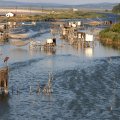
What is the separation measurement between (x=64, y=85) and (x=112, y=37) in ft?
109

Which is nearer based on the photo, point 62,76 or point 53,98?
point 53,98

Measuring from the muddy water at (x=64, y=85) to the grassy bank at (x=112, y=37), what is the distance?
8.11 meters

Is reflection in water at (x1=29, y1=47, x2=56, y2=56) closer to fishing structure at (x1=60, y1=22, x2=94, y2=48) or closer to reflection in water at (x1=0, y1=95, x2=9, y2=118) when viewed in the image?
fishing structure at (x1=60, y1=22, x2=94, y2=48)

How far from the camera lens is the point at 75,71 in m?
46.8

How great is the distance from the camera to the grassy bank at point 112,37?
70125 millimetres

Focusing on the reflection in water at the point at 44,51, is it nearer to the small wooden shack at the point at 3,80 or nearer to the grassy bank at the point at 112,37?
the grassy bank at the point at 112,37

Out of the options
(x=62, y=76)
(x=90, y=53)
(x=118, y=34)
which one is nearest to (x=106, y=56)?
(x=90, y=53)

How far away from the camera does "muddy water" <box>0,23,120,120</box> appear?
31.7 metres

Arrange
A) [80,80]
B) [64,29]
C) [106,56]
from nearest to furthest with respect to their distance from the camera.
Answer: [80,80] < [106,56] < [64,29]

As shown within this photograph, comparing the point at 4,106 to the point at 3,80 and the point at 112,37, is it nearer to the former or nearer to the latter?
the point at 3,80

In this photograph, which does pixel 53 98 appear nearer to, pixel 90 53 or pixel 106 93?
pixel 106 93

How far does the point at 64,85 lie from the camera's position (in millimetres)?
39906

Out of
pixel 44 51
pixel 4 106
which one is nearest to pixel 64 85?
pixel 4 106

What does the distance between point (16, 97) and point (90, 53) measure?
89.0ft
